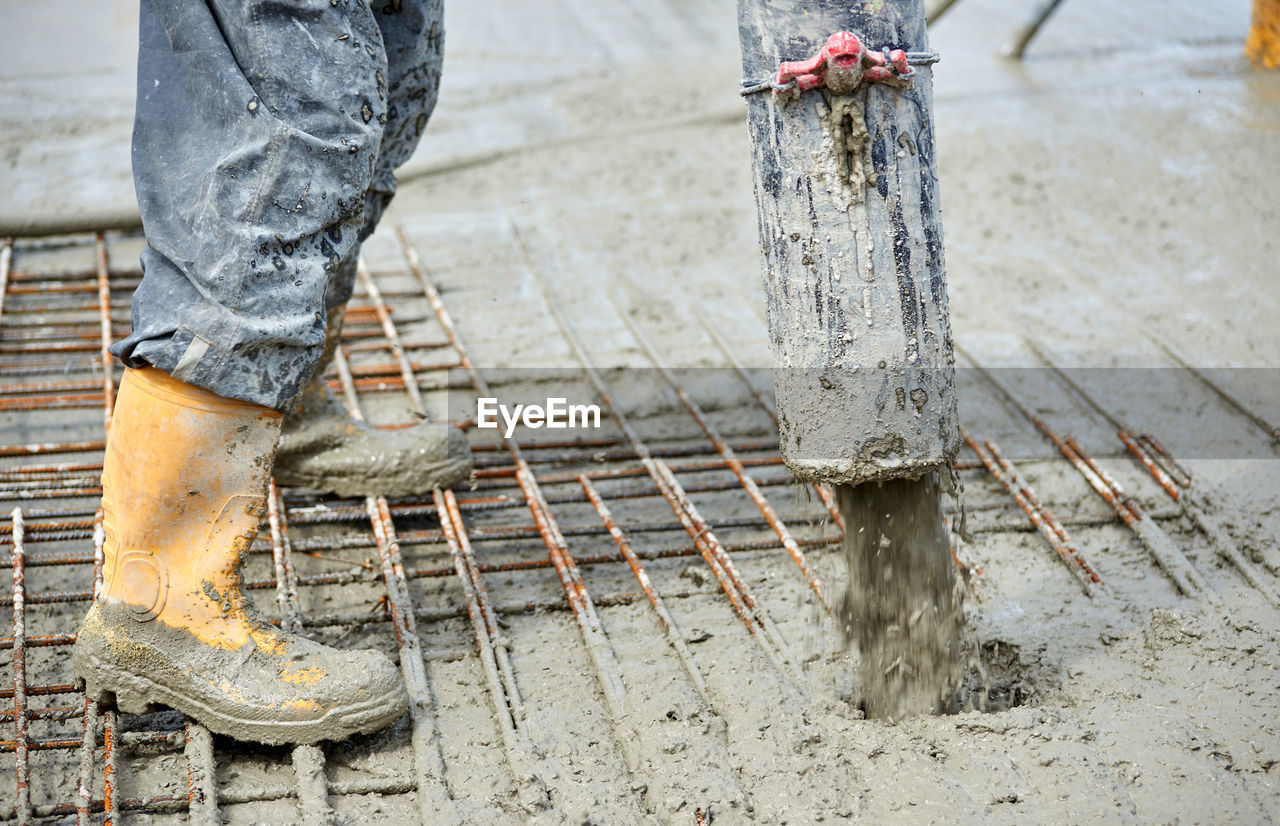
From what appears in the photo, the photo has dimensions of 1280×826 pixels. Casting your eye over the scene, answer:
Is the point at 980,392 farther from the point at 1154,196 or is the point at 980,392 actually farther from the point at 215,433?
the point at 215,433

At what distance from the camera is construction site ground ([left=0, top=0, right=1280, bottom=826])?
5.48 feet

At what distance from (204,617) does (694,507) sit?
1.05 m

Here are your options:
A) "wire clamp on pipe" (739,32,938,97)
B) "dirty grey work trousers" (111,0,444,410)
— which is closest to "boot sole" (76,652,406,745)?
"dirty grey work trousers" (111,0,444,410)

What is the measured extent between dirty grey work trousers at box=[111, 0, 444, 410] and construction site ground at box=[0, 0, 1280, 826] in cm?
61

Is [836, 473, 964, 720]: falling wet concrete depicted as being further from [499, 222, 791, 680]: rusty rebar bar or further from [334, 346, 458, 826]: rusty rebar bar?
[334, 346, 458, 826]: rusty rebar bar

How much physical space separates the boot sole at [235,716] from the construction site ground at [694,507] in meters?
0.05

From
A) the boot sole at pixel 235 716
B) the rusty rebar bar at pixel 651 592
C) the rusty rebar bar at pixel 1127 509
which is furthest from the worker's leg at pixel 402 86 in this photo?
the rusty rebar bar at pixel 1127 509

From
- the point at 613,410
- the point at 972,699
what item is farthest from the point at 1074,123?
the point at 972,699

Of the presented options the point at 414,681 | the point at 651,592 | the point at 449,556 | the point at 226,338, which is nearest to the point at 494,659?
the point at 414,681

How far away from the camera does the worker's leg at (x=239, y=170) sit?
1565mm

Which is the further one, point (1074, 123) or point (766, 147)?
point (1074, 123)

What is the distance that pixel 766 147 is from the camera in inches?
61.8

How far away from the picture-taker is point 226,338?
157 centimetres

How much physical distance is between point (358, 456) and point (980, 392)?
5.10ft
